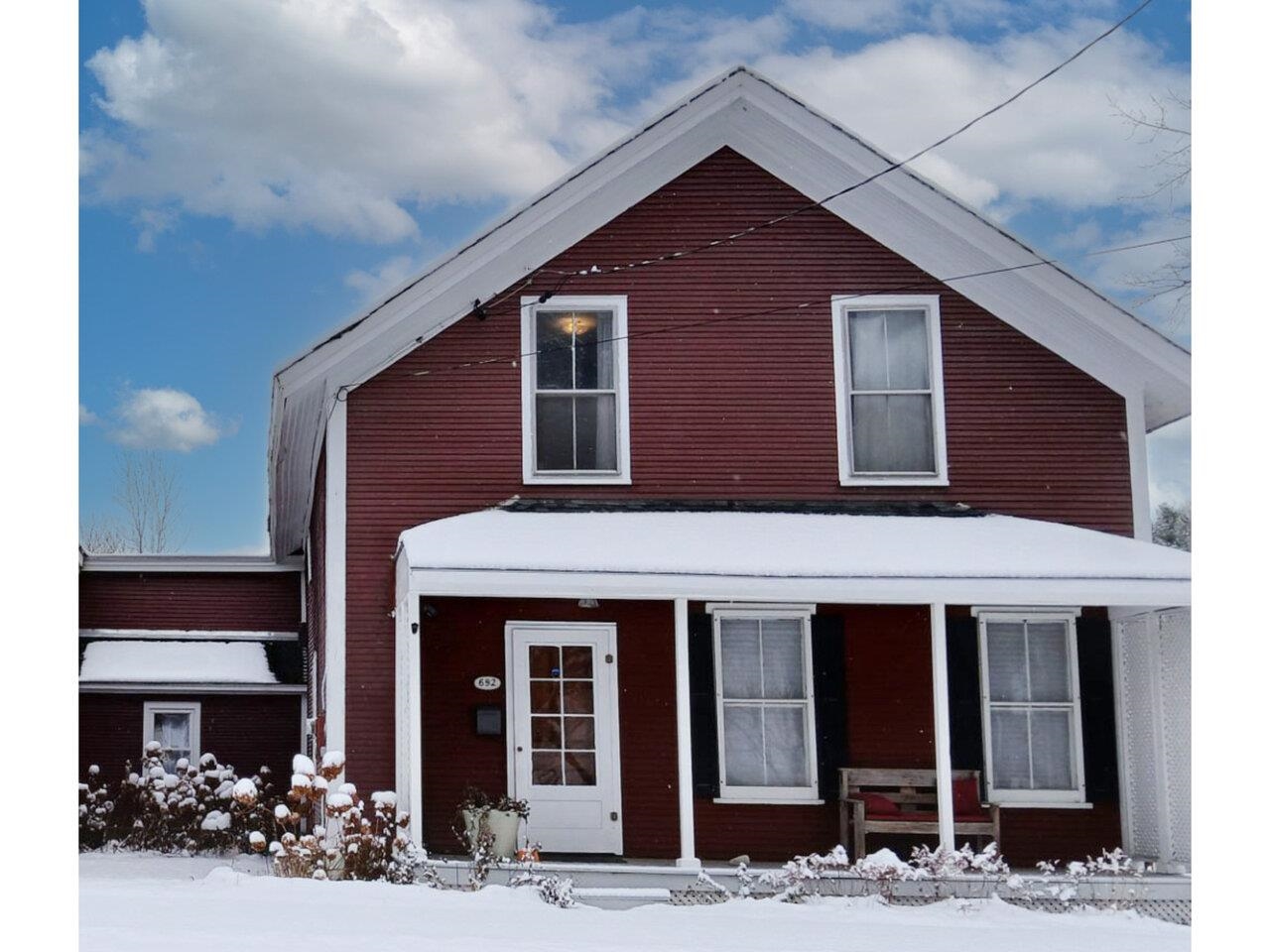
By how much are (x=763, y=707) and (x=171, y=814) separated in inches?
204

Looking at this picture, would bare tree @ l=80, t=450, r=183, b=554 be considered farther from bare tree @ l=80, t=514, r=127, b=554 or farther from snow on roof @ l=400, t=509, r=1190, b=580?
snow on roof @ l=400, t=509, r=1190, b=580

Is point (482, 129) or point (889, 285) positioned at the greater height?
point (482, 129)

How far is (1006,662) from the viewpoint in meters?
9.59

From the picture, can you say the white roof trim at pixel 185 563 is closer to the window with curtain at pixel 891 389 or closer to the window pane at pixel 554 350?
the window pane at pixel 554 350

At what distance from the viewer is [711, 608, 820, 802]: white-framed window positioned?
9.46 metres

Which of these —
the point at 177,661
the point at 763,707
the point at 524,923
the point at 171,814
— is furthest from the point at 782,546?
the point at 177,661

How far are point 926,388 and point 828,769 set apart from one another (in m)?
2.67

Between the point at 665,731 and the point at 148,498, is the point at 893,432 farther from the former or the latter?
the point at 148,498

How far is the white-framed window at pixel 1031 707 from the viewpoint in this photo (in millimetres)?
9469

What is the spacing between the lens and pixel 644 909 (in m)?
7.20
